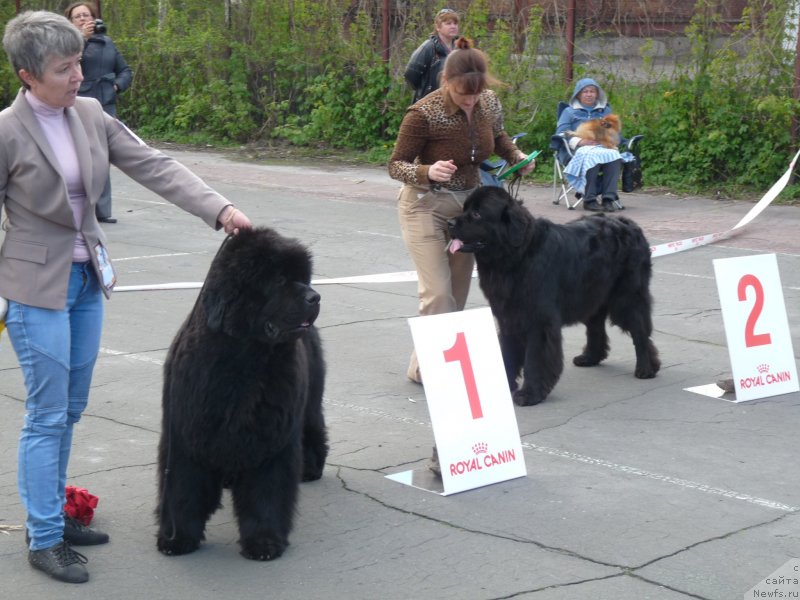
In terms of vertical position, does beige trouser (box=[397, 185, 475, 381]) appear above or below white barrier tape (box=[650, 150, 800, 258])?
above

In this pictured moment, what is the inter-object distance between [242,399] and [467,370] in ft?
4.96

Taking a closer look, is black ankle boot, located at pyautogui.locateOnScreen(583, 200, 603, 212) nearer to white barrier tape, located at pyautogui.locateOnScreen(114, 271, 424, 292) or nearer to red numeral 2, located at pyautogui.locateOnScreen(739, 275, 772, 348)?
white barrier tape, located at pyautogui.locateOnScreen(114, 271, 424, 292)

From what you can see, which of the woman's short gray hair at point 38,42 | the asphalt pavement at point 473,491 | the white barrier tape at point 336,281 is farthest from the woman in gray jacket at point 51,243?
the white barrier tape at point 336,281

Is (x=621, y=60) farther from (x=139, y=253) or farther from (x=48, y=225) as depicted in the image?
(x=48, y=225)

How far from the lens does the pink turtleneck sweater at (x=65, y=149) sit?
13.5 ft

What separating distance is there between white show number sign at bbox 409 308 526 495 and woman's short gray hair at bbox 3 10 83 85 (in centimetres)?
208

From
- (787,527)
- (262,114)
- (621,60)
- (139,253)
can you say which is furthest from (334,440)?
(262,114)

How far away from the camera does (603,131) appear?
570 inches

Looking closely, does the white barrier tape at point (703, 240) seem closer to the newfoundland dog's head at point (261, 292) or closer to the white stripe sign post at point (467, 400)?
the white stripe sign post at point (467, 400)

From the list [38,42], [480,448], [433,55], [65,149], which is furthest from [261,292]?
[433,55]

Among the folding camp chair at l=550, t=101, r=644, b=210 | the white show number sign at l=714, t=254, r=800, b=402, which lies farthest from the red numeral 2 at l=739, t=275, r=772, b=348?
the folding camp chair at l=550, t=101, r=644, b=210

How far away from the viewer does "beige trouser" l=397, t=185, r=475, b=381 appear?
684cm

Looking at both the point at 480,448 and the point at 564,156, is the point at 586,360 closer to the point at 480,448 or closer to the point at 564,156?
the point at 480,448

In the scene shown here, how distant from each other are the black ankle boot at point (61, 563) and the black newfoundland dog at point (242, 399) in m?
0.36
